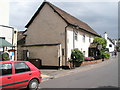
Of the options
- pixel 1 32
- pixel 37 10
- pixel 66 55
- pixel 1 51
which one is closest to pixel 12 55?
pixel 1 51

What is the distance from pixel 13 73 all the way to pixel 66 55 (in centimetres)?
1155

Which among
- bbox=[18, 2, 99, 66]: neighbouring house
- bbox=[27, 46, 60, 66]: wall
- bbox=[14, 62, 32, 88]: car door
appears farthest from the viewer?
bbox=[18, 2, 99, 66]: neighbouring house

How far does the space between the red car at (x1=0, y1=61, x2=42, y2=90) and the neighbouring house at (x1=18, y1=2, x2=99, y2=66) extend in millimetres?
9783

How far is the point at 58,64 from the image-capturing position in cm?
1739

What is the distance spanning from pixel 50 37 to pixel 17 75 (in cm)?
1273

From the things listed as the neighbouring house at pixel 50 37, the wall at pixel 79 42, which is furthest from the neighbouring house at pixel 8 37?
the wall at pixel 79 42

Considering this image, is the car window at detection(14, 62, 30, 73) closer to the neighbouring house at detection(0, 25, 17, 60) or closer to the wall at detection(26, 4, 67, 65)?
the neighbouring house at detection(0, 25, 17, 60)

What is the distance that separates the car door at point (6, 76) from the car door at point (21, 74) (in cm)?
24

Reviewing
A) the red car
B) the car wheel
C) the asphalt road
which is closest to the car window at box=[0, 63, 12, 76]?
the red car

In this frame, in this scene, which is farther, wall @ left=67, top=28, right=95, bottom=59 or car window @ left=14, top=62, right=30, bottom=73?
wall @ left=67, top=28, right=95, bottom=59

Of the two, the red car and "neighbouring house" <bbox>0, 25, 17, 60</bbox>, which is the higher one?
"neighbouring house" <bbox>0, 25, 17, 60</bbox>

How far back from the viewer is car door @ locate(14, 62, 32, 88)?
6809mm

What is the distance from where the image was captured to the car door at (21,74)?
6.81m

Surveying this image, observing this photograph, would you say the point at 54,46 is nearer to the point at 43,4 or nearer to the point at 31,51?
the point at 31,51
